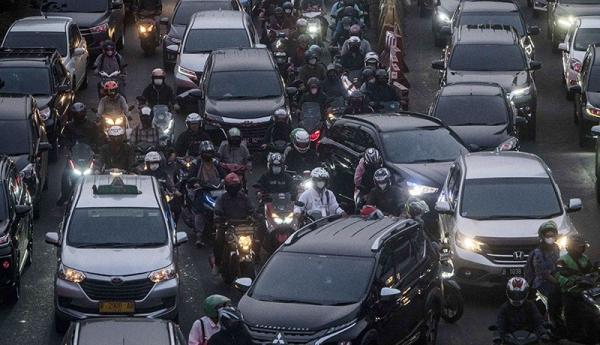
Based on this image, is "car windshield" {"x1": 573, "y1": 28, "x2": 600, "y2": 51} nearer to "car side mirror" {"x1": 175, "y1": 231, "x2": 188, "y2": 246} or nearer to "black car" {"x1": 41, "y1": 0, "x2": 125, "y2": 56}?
"black car" {"x1": 41, "y1": 0, "x2": 125, "y2": 56}

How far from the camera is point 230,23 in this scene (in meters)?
40.6

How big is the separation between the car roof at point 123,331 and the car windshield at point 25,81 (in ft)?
58.5

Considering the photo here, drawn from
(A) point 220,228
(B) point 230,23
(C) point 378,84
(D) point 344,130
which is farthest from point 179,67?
(A) point 220,228

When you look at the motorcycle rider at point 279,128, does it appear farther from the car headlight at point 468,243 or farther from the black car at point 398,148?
the car headlight at point 468,243

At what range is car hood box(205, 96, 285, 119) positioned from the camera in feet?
112

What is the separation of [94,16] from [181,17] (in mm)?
2328

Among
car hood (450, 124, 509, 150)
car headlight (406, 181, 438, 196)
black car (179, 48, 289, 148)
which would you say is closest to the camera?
car headlight (406, 181, 438, 196)

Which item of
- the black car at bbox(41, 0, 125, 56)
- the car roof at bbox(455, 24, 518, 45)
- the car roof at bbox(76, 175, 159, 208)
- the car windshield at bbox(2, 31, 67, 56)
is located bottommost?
the black car at bbox(41, 0, 125, 56)

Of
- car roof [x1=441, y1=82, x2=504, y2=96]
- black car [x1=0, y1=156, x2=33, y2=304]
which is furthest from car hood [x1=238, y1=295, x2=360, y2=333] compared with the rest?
car roof [x1=441, y1=82, x2=504, y2=96]

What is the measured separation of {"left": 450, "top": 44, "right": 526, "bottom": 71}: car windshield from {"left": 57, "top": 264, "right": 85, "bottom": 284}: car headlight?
15432 millimetres

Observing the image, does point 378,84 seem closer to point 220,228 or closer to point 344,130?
point 344,130

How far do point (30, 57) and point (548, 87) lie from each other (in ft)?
41.0

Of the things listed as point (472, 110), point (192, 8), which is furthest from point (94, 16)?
point (472, 110)

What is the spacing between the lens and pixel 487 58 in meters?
37.3
